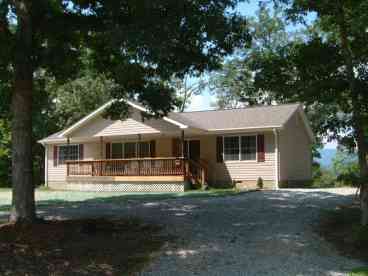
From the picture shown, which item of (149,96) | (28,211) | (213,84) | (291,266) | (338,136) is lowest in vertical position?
(291,266)

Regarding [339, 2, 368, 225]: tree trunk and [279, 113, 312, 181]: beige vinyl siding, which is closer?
[339, 2, 368, 225]: tree trunk

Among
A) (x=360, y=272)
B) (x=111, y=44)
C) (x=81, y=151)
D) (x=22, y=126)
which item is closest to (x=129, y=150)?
(x=81, y=151)

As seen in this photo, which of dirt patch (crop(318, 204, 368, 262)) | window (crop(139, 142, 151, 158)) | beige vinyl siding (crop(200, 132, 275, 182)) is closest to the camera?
dirt patch (crop(318, 204, 368, 262))

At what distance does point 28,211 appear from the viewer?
35.7 ft

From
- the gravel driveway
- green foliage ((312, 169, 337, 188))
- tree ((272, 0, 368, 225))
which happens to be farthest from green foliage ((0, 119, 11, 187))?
tree ((272, 0, 368, 225))

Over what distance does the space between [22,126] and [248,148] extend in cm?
1503

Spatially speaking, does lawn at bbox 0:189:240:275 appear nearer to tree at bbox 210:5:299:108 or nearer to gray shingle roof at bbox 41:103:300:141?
gray shingle roof at bbox 41:103:300:141

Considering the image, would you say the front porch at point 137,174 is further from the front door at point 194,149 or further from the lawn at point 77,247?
the lawn at point 77,247

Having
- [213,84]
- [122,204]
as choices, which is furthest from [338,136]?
[213,84]

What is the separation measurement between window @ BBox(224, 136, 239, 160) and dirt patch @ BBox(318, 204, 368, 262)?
1088 cm

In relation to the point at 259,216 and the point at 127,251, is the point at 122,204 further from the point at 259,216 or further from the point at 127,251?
the point at 127,251

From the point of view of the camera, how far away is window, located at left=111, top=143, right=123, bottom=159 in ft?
92.9

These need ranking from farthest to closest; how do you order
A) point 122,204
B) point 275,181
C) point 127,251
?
1. point 275,181
2. point 122,204
3. point 127,251

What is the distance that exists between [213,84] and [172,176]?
2184cm
